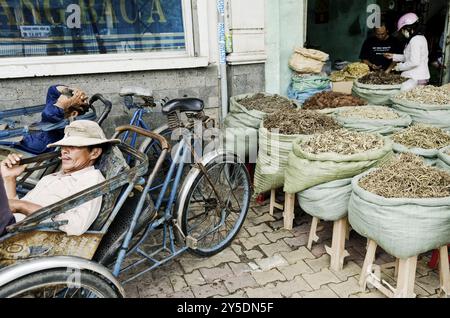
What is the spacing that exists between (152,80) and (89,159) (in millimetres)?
2465

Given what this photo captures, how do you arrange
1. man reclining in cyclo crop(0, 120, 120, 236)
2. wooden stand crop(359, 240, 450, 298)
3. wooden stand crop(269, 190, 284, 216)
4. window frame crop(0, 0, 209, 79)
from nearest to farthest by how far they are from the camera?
1. man reclining in cyclo crop(0, 120, 120, 236)
2. wooden stand crop(359, 240, 450, 298)
3. wooden stand crop(269, 190, 284, 216)
4. window frame crop(0, 0, 209, 79)

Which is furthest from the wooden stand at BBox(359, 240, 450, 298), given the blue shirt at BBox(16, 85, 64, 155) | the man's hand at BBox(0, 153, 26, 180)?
the blue shirt at BBox(16, 85, 64, 155)

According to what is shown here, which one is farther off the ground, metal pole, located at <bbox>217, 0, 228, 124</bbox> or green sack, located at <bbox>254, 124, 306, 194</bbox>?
metal pole, located at <bbox>217, 0, 228, 124</bbox>

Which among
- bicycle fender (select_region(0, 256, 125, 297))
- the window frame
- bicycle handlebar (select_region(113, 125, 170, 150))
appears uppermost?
the window frame

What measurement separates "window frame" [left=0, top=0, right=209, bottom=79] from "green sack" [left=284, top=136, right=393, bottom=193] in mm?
2508

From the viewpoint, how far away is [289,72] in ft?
18.5

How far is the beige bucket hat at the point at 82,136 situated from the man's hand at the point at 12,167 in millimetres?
250

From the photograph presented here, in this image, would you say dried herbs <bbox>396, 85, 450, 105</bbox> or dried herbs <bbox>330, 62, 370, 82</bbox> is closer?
dried herbs <bbox>396, 85, 450, 105</bbox>

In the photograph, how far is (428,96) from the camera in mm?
4227

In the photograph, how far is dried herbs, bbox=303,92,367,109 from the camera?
454 centimetres

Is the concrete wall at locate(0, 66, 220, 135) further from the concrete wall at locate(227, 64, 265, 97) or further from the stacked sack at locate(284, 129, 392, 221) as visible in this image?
the stacked sack at locate(284, 129, 392, 221)

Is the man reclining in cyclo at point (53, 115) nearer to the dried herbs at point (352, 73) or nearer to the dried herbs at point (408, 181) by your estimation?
the dried herbs at point (408, 181)

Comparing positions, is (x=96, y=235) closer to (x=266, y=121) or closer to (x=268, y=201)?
(x=266, y=121)
